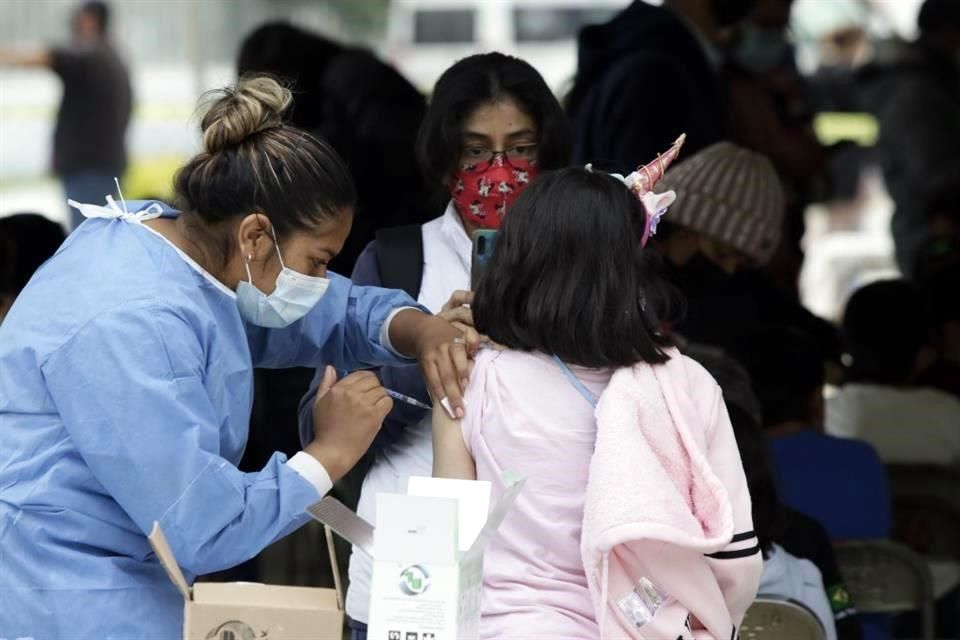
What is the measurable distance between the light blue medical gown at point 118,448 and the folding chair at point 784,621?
3.63ft

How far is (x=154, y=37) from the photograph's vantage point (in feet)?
A: 35.5

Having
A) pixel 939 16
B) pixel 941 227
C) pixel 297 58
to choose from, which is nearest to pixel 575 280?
pixel 297 58

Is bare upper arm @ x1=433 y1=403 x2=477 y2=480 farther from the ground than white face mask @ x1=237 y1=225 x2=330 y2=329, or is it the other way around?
white face mask @ x1=237 y1=225 x2=330 y2=329

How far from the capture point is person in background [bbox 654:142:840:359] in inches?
163

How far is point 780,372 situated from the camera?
4012mm

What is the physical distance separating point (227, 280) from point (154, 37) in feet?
28.6

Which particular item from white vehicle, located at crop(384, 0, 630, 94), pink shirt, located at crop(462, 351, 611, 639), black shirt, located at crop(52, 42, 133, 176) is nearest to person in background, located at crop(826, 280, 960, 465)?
pink shirt, located at crop(462, 351, 611, 639)

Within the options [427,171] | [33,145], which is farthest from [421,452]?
[33,145]

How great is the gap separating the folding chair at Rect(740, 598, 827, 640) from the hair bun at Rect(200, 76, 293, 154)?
4.19 ft

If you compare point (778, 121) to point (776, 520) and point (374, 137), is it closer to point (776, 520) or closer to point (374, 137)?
point (374, 137)

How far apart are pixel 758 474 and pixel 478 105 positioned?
0.83 meters

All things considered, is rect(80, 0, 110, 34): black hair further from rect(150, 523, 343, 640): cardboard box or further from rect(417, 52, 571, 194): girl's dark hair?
rect(150, 523, 343, 640): cardboard box

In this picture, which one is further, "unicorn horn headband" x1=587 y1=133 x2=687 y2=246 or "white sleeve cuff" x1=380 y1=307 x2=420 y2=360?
"white sleeve cuff" x1=380 y1=307 x2=420 y2=360

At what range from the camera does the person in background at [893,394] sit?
4539mm
